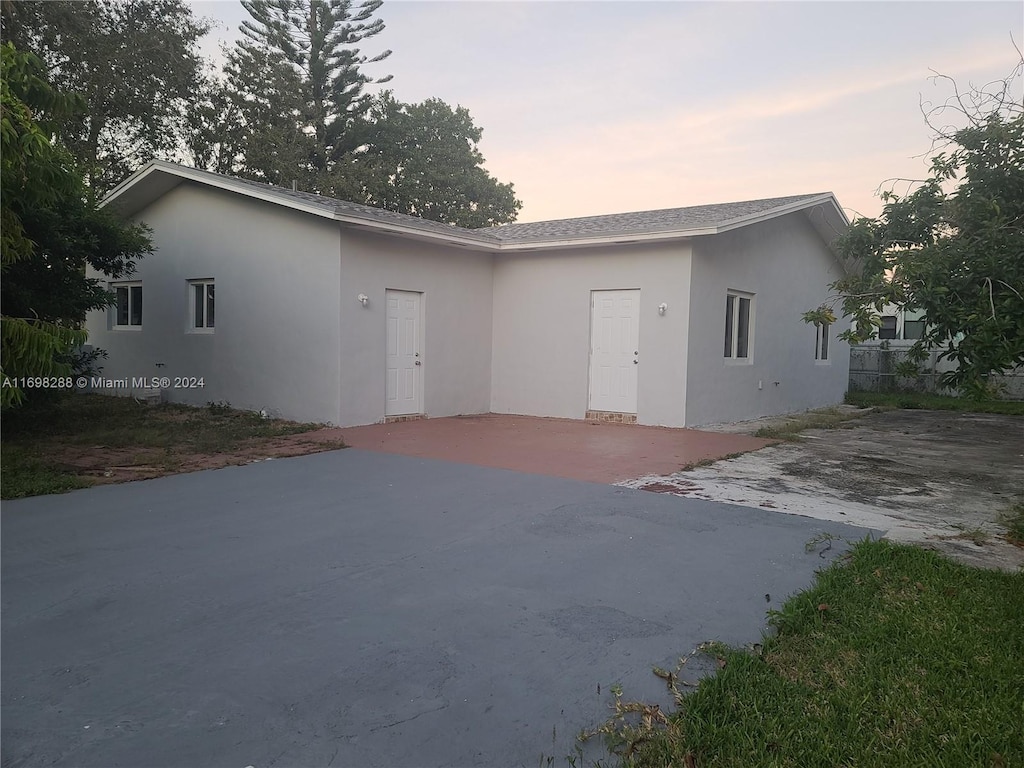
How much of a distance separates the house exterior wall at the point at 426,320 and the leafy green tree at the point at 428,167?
15524 millimetres

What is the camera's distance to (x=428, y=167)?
2878 cm

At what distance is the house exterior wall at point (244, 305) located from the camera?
10.7 metres

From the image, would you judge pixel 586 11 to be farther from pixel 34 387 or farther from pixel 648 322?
pixel 34 387

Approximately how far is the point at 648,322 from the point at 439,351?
3.67m

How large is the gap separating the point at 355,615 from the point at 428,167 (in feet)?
89.8

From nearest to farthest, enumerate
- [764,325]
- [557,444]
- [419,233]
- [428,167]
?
[557,444] < [419,233] < [764,325] < [428,167]

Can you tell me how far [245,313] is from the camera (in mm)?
11805

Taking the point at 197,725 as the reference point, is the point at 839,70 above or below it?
above

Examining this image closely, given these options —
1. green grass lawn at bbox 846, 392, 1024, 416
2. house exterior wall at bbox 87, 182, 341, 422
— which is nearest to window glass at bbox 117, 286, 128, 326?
house exterior wall at bbox 87, 182, 341, 422

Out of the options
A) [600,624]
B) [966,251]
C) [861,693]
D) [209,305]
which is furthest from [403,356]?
[861,693]

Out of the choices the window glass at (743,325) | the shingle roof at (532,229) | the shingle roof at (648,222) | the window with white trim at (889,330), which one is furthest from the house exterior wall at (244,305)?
the window with white trim at (889,330)

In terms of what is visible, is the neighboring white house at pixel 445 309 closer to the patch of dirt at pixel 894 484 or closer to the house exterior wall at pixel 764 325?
the house exterior wall at pixel 764 325

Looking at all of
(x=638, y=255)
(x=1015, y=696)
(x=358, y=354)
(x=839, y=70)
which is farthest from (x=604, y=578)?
(x=839, y=70)

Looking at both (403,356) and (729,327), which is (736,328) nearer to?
(729,327)
